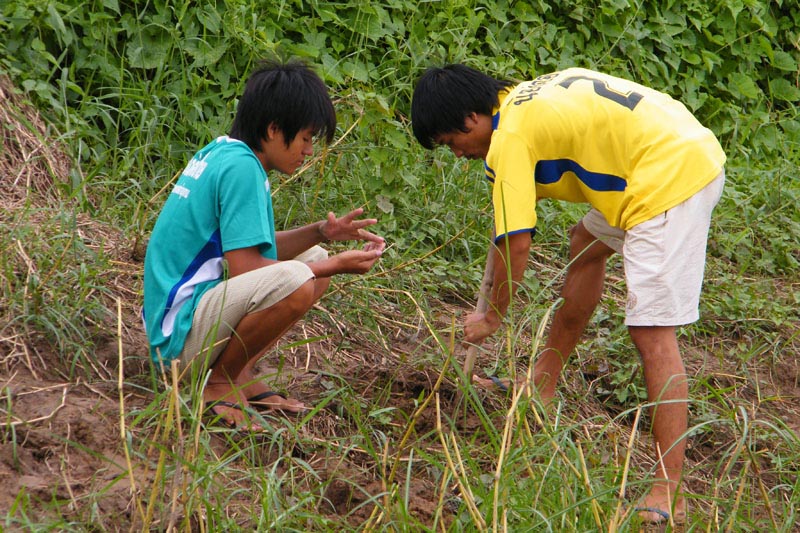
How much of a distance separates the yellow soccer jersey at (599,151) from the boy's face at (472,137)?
0.17 ft

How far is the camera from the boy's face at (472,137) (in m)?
3.22

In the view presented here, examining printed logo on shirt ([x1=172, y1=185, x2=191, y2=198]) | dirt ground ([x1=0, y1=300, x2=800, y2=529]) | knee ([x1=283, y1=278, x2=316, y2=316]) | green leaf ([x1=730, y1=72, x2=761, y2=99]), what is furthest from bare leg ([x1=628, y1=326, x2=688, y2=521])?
green leaf ([x1=730, y1=72, x2=761, y2=99])

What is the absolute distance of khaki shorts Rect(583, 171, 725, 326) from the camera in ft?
9.75

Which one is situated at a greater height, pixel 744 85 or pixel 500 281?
pixel 500 281

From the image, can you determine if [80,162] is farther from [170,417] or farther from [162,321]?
[170,417]

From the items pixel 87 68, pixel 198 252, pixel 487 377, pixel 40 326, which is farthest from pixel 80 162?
pixel 487 377

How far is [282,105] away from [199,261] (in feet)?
1.77

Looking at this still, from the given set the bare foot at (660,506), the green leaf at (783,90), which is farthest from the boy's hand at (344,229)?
the green leaf at (783,90)

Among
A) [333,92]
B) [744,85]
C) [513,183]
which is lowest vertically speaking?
[744,85]

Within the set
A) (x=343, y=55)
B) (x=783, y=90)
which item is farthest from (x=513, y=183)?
(x=783, y=90)

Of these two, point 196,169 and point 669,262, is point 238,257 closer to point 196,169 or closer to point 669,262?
point 196,169

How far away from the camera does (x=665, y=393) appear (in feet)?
9.76

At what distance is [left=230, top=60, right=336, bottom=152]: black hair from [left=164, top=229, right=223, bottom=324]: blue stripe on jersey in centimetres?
34

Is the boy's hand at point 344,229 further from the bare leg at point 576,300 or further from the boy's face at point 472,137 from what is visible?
the bare leg at point 576,300
